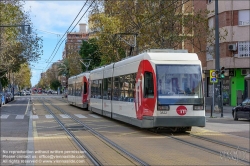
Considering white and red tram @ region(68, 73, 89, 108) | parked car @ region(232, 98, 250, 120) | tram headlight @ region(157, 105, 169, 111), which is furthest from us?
white and red tram @ region(68, 73, 89, 108)

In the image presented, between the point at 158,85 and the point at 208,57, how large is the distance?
30422mm

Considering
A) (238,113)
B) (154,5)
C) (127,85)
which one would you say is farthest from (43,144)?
(154,5)

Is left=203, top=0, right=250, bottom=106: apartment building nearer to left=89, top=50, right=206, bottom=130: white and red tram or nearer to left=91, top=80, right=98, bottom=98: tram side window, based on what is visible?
left=91, top=80, right=98, bottom=98: tram side window

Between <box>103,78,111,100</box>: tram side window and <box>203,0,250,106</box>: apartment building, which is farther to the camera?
<box>203,0,250,106</box>: apartment building

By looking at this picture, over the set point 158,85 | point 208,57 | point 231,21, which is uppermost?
point 231,21

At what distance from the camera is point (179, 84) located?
50.3 ft

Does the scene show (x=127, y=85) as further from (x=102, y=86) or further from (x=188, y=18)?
(x=188, y=18)

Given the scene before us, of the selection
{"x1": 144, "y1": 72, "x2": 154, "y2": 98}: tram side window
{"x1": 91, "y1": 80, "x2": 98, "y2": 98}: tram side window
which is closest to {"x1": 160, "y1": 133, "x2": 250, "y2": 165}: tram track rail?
{"x1": 144, "y1": 72, "x2": 154, "y2": 98}: tram side window

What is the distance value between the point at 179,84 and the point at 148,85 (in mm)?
1185

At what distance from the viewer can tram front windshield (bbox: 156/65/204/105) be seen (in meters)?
15.2

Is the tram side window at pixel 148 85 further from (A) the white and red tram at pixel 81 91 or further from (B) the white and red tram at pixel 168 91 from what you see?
(A) the white and red tram at pixel 81 91

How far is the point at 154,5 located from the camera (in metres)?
33.9

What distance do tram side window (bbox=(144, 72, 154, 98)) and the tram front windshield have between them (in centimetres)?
28

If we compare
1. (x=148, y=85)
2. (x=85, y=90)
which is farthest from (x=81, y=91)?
(x=148, y=85)
